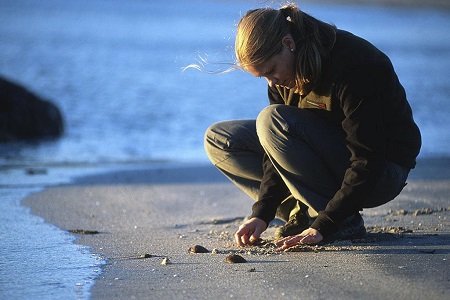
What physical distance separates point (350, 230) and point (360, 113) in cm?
69

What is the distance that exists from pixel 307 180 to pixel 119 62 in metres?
15.1

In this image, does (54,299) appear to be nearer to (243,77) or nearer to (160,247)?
(160,247)

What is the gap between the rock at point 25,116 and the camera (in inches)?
362

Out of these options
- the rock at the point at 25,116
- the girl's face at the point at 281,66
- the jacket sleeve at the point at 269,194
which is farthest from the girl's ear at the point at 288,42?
the rock at the point at 25,116

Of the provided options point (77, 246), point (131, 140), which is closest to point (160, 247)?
point (77, 246)

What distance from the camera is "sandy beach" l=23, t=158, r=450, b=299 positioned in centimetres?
321

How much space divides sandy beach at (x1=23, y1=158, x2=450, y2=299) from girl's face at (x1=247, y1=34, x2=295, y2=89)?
0.81 metres

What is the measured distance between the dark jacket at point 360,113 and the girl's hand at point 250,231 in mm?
336

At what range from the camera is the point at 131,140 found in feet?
29.4

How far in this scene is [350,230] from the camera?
3961mm

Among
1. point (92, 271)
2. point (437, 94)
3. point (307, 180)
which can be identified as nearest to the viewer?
point (92, 271)

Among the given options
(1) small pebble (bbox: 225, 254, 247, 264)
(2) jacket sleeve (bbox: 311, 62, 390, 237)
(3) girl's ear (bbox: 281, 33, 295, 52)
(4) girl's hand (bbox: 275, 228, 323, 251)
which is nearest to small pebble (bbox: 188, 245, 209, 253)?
(1) small pebble (bbox: 225, 254, 247, 264)

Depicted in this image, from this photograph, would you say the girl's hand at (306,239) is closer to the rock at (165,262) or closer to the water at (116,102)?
the rock at (165,262)

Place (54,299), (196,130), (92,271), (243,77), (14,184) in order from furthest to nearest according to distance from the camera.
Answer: (243,77), (196,130), (14,184), (92,271), (54,299)
